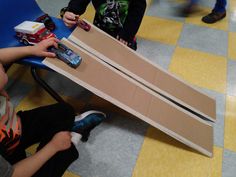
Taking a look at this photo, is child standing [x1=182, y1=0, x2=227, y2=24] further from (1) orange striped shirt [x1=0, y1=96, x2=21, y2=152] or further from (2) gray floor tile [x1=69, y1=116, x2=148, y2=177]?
(1) orange striped shirt [x1=0, y1=96, x2=21, y2=152]

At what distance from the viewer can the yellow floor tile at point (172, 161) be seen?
1.22 meters

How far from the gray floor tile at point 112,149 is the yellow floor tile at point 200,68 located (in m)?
0.52

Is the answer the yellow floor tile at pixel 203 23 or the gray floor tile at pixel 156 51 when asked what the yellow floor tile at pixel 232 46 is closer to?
the yellow floor tile at pixel 203 23

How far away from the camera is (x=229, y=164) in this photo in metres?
1.25

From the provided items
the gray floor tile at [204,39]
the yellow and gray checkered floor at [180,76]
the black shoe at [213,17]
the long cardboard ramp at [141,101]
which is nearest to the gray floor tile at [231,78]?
the yellow and gray checkered floor at [180,76]

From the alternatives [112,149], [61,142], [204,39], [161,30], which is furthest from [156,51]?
[61,142]

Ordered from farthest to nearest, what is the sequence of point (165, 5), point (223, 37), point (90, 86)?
1. point (165, 5)
2. point (223, 37)
3. point (90, 86)

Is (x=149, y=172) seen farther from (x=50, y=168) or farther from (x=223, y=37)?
(x=223, y=37)

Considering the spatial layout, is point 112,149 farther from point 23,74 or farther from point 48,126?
point 23,74

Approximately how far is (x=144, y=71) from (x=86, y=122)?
412mm

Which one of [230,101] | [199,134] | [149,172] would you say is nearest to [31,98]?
[149,172]

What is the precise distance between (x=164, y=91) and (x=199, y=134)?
280 millimetres

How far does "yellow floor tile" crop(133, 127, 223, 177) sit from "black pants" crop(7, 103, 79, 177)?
386 mm

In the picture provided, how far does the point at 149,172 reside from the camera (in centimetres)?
122
